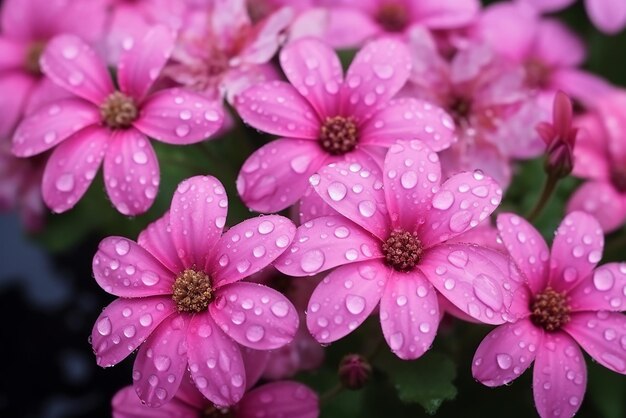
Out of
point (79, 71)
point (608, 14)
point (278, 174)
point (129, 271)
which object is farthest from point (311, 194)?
point (608, 14)

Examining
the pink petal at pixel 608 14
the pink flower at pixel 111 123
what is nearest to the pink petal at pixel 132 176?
the pink flower at pixel 111 123

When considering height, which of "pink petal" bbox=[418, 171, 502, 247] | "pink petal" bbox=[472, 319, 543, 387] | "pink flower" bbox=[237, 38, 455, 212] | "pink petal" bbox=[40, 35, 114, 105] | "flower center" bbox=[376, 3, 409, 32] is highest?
"pink petal" bbox=[40, 35, 114, 105]

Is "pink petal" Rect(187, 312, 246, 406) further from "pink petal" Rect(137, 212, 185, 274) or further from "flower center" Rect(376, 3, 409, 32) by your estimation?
"flower center" Rect(376, 3, 409, 32)

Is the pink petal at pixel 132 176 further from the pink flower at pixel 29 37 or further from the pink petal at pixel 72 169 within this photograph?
the pink flower at pixel 29 37

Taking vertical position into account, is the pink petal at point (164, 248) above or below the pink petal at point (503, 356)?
above

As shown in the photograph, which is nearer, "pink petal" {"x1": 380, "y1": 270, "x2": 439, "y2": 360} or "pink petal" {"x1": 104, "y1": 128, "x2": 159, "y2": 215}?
"pink petal" {"x1": 380, "y1": 270, "x2": 439, "y2": 360}

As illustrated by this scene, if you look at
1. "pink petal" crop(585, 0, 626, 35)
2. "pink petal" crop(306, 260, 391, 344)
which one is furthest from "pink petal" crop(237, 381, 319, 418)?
"pink petal" crop(585, 0, 626, 35)

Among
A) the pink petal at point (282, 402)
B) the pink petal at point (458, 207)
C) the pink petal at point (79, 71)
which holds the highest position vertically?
the pink petal at point (79, 71)
